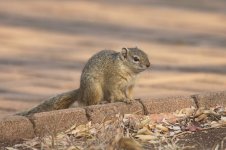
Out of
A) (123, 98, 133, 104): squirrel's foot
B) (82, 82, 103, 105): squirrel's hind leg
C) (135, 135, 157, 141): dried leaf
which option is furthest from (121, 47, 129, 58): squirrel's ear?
(135, 135, 157, 141): dried leaf

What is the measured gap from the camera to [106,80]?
8992 mm

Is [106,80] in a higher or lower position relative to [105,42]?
lower

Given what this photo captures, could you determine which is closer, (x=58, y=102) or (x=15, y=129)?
(x=15, y=129)

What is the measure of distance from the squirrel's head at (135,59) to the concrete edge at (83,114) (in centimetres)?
57

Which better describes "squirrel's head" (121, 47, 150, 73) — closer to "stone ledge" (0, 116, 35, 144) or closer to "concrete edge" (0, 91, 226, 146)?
"concrete edge" (0, 91, 226, 146)

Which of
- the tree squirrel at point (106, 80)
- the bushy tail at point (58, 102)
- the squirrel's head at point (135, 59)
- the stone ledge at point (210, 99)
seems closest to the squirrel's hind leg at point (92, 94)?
the tree squirrel at point (106, 80)

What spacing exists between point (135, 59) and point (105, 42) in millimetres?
6839

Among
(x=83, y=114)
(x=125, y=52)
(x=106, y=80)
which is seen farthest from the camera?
(x=125, y=52)

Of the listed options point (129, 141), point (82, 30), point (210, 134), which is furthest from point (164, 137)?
point (82, 30)

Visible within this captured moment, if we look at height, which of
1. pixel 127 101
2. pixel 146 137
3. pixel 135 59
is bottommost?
pixel 146 137

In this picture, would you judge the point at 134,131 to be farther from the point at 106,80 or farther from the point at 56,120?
the point at 106,80

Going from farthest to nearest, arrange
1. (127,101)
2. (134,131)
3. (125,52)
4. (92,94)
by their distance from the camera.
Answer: (125,52)
(92,94)
(127,101)
(134,131)

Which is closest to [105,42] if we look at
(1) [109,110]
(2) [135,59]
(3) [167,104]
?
(2) [135,59]

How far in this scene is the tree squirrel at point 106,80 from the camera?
886 cm
